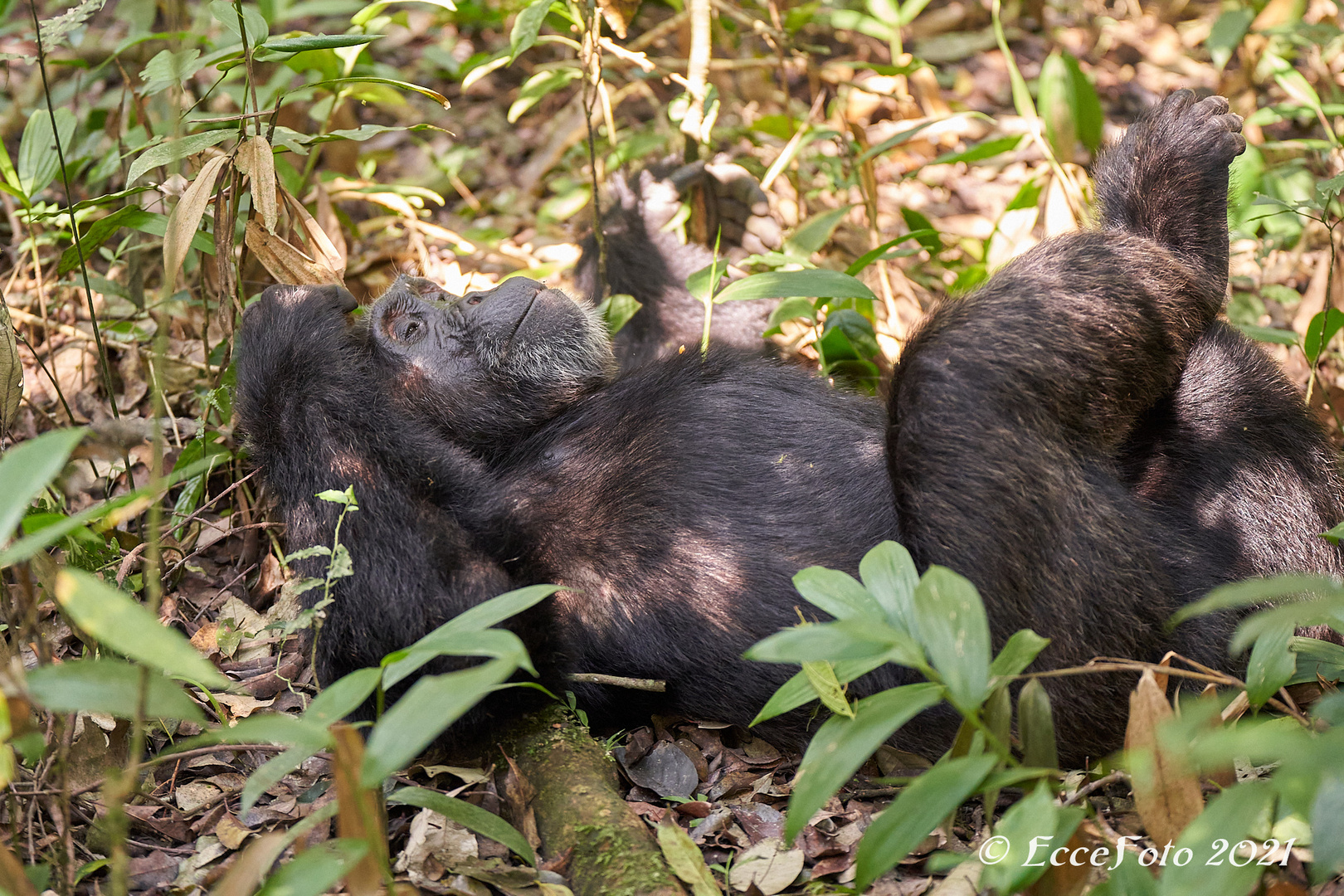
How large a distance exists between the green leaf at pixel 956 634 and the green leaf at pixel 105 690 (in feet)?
4.46

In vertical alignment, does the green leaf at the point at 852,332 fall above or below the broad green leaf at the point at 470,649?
below

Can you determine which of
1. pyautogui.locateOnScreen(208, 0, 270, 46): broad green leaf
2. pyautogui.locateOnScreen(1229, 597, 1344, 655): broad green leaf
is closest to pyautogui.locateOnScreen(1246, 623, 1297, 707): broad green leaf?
pyautogui.locateOnScreen(1229, 597, 1344, 655): broad green leaf

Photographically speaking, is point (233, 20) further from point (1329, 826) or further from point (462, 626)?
point (1329, 826)

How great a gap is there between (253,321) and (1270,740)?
10.5 feet

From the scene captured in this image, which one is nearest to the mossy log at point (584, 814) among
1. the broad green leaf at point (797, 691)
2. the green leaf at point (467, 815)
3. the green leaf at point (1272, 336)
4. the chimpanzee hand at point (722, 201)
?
the green leaf at point (467, 815)

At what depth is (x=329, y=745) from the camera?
1961 mm

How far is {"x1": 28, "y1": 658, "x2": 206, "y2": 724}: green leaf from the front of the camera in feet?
6.04

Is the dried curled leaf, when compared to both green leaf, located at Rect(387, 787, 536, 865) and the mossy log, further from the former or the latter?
green leaf, located at Rect(387, 787, 536, 865)

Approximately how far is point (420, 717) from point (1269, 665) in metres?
1.89

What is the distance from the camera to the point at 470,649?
2.09m

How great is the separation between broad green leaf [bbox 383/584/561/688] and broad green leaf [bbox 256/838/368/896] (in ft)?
1.16

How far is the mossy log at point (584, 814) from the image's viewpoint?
263cm

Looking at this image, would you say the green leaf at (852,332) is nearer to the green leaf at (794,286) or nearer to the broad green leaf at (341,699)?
the green leaf at (794,286)

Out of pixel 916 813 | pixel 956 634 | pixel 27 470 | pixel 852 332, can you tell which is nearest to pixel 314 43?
pixel 27 470
